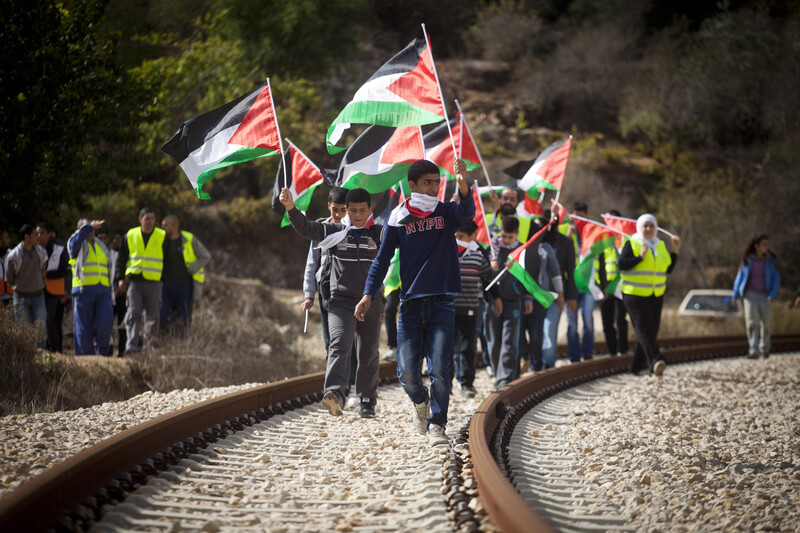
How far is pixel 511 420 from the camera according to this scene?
24.1 feet

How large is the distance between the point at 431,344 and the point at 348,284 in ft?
A: 4.07

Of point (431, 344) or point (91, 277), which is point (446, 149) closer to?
point (431, 344)

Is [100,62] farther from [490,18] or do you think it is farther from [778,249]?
[490,18]

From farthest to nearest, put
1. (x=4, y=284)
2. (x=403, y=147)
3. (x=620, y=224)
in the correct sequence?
(x=620, y=224), (x=4, y=284), (x=403, y=147)

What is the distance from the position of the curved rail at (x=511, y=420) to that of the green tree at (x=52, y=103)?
26.3 feet

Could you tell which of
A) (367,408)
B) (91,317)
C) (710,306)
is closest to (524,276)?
(367,408)

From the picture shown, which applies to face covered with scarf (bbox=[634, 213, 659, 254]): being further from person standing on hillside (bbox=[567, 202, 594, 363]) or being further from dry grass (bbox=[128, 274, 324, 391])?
dry grass (bbox=[128, 274, 324, 391])

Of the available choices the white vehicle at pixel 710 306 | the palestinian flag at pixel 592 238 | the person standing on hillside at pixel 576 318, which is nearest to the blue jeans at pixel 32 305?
the person standing on hillside at pixel 576 318

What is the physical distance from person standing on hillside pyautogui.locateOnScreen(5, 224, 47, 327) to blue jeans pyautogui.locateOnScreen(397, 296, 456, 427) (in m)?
6.33

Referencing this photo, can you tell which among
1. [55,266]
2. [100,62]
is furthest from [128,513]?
A: [100,62]

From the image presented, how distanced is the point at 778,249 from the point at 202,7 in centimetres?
2505

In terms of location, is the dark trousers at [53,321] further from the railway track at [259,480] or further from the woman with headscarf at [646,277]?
the woman with headscarf at [646,277]

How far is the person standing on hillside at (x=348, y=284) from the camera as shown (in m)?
7.15

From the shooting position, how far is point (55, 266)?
36.6 ft
